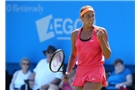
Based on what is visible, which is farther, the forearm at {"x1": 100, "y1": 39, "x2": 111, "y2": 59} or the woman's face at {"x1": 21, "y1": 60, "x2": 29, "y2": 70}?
the woman's face at {"x1": 21, "y1": 60, "x2": 29, "y2": 70}

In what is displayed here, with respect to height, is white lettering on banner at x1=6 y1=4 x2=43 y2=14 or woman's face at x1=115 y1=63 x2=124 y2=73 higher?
white lettering on banner at x1=6 y1=4 x2=43 y2=14

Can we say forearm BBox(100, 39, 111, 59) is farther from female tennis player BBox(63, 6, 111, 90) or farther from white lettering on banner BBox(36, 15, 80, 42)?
white lettering on banner BBox(36, 15, 80, 42)

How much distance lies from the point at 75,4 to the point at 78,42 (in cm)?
417

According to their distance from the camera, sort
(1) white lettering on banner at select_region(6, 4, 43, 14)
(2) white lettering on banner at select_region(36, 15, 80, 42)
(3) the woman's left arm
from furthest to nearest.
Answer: (1) white lettering on banner at select_region(6, 4, 43, 14) < (2) white lettering on banner at select_region(36, 15, 80, 42) < (3) the woman's left arm

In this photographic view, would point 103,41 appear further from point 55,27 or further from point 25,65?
point 25,65

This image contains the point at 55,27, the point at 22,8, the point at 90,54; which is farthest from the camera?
the point at 22,8

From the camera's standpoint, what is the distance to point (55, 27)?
10.6 meters

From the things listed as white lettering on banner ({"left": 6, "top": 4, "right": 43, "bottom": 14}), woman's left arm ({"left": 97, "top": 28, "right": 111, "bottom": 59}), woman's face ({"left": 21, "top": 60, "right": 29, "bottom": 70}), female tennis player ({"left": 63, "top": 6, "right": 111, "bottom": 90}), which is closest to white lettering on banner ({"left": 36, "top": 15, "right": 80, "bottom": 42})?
white lettering on banner ({"left": 6, "top": 4, "right": 43, "bottom": 14})

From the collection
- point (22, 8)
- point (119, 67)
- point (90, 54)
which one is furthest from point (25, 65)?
point (90, 54)

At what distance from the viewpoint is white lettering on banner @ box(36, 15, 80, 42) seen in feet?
34.1

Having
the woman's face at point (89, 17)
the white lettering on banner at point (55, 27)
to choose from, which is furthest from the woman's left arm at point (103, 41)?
the white lettering on banner at point (55, 27)
